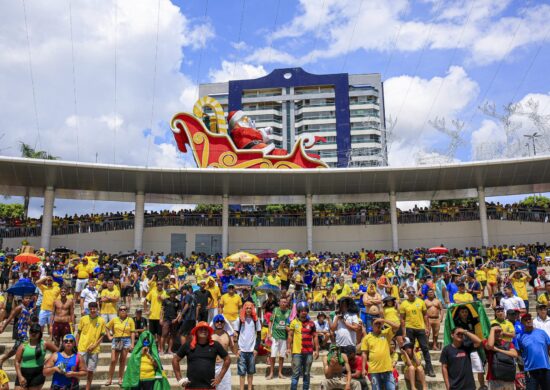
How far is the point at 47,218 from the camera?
29.4 m

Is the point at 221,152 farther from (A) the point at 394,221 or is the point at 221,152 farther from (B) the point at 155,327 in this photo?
(B) the point at 155,327

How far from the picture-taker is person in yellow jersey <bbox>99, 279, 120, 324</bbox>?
407 inches

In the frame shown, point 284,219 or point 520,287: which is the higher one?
point 284,219

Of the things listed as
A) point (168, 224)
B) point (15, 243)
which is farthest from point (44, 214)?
point (168, 224)

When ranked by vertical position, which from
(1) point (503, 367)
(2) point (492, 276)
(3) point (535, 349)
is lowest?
(1) point (503, 367)

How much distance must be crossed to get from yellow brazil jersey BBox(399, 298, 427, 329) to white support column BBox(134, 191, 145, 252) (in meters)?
24.1

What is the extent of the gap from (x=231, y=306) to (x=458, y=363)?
5418 mm

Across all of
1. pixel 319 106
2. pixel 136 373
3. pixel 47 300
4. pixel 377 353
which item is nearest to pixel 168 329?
pixel 47 300

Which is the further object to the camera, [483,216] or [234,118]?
[234,118]

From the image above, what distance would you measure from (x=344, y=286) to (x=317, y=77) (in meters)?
73.9

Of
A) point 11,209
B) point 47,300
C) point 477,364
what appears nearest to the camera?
point 477,364

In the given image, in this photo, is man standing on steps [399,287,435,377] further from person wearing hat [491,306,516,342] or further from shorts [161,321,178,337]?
shorts [161,321,178,337]

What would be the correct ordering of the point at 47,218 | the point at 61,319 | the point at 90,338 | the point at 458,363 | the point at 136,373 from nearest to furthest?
the point at 458,363 → the point at 136,373 → the point at 90,338 → the point at 61,319 → the point at 47,218

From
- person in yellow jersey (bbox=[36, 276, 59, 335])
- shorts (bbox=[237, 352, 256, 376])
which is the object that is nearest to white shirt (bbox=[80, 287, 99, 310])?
person in yellow jersey (bbox=[36, 276, 59, 335])
